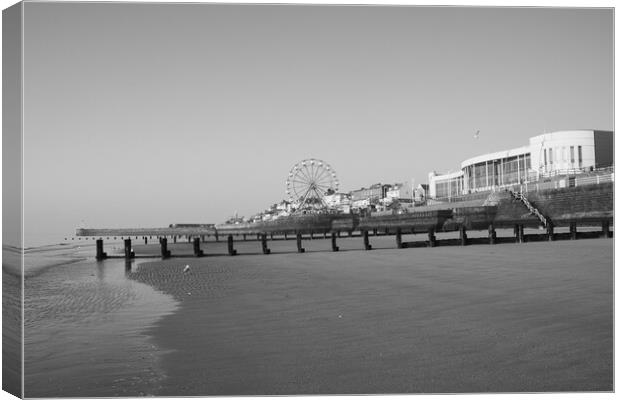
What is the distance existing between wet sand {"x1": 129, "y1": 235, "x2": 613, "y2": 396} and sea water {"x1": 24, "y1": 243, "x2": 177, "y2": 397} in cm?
22

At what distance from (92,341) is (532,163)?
33.9 meters

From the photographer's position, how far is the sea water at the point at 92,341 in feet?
13.7

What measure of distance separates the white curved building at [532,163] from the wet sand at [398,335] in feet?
27.8

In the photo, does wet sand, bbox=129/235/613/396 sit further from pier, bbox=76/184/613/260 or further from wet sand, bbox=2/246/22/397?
pier, bbox=76/184/613/260

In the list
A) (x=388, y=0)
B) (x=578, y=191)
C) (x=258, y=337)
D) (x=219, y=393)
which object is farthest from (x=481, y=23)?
(x=578, y=191)

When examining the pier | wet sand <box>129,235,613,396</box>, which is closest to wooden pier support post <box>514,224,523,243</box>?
the pier

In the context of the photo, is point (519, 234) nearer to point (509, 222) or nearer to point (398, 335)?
point (509, 222)

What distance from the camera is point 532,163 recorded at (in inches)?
1374

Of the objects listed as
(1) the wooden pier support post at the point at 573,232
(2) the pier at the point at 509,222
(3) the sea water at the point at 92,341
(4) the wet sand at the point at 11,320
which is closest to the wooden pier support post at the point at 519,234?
(2) the pier at the point at 509,222

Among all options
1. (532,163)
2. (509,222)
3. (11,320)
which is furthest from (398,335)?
(532,163)

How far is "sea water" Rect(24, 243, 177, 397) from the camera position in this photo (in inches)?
165

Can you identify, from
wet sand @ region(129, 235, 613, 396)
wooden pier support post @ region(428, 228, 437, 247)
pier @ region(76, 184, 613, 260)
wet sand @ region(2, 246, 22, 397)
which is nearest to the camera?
wet sand @ region(129, 235, 613, 396)

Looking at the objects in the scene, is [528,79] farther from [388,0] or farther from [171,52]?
[171,52]

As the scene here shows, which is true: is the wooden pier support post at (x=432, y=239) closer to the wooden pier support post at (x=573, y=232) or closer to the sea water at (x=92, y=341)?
the wooden pier support post at (x=573, y=232)
